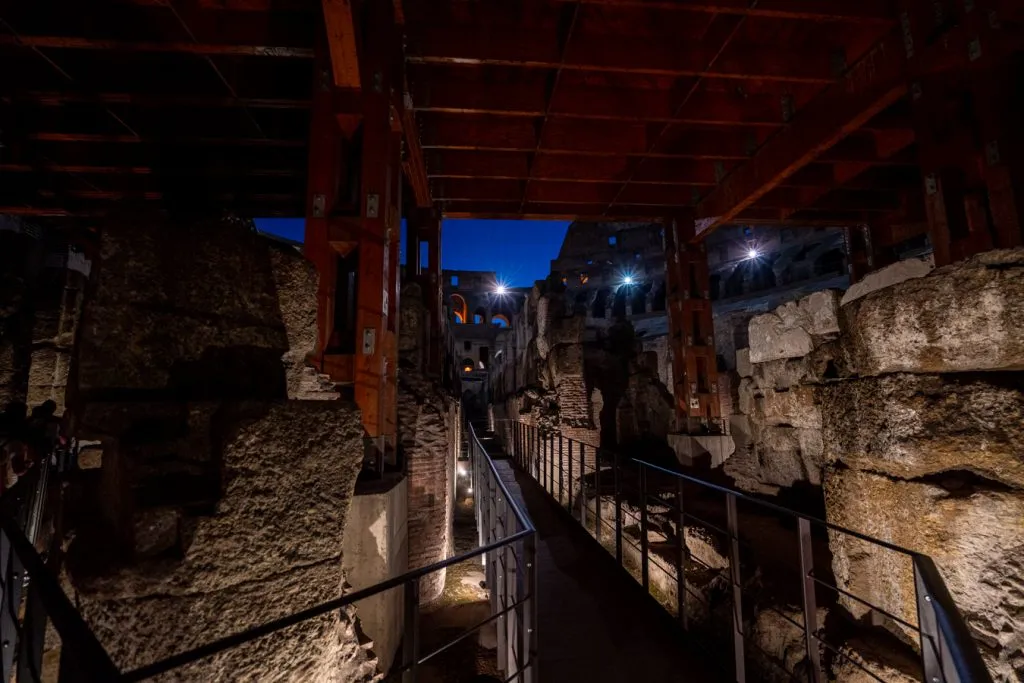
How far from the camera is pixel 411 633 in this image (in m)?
1.78

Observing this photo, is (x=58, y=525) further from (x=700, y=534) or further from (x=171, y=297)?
(x=700, y=534)

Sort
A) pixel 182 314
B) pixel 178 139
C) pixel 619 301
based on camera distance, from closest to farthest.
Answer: pixel 182 314
pixel 178 139
pixel 619 301

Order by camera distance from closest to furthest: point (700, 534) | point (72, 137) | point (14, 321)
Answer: point (700, 534)
point (72, 137)
point (14, 321)

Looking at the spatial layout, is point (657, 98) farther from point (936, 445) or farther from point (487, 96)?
point (936, 445)

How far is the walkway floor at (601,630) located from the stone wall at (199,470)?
1796 millimetres

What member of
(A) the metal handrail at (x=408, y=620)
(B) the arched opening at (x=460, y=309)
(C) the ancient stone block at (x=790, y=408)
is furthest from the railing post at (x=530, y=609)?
(B) the arched opening at (x=460, y=309)

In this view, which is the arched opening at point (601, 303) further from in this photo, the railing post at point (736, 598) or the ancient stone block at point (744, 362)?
the railing post at point (736, 598)

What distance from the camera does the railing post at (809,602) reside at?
2.53 metres

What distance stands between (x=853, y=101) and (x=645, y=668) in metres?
7.04

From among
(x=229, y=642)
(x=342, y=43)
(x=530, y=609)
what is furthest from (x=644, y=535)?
(x=342, y=43)

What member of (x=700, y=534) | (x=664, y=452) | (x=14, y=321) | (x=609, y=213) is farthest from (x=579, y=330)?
(x=14, y=321)

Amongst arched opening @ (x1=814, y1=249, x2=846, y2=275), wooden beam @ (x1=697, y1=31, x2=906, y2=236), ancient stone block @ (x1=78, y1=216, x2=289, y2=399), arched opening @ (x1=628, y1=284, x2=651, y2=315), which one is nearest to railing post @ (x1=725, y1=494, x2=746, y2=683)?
ancient stone block @ (x1=78, y1=216, x2=289, y2=399)

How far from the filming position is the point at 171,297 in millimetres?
1713

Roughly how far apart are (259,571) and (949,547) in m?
3.11
